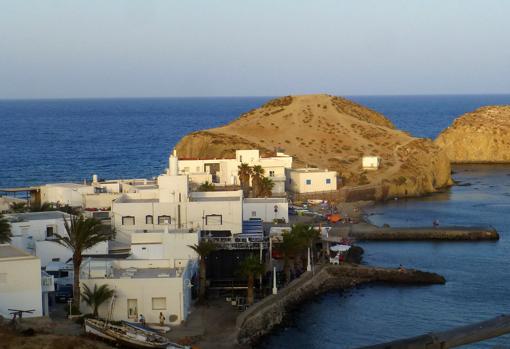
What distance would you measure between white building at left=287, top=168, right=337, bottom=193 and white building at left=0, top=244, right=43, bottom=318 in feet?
135

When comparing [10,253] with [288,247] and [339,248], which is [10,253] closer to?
[288,247]

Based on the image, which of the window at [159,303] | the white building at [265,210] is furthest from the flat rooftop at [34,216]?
the white building at [265,210]

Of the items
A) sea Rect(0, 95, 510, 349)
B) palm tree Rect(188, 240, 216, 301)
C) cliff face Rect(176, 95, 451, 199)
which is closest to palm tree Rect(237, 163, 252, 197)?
sea Rect(0, 95, 510, 349)

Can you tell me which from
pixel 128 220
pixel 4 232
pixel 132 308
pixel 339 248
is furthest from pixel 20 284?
pixel 339 248

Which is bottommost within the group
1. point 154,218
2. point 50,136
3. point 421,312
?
point 421,312

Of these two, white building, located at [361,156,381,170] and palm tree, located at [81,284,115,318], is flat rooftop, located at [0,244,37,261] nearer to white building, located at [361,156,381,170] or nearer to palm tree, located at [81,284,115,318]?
palm tree, located at [81,284,115,318]

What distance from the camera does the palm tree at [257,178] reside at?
5859 cm

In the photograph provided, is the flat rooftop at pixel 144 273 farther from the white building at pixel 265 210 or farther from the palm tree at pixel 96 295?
the white building at pixel 265 210

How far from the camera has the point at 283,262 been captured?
3891 centimetres

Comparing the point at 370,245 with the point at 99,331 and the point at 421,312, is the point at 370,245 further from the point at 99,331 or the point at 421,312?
the point at 99,331

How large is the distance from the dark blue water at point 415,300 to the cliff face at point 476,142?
48.7m

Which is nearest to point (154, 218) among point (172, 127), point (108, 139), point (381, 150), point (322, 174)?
point (322, 174)

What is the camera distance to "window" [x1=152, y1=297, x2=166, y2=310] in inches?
1097

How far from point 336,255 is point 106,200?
14.8 metres
